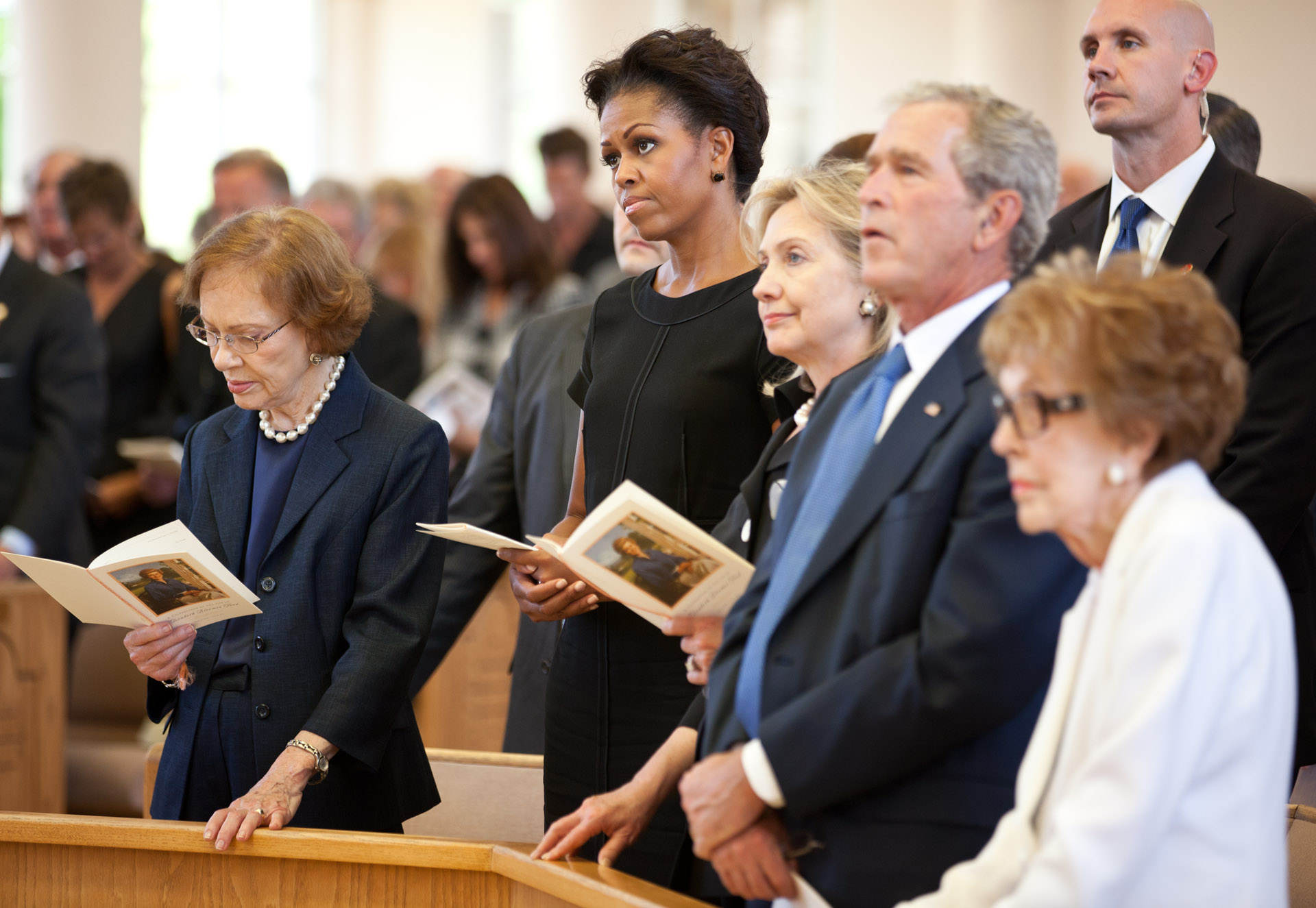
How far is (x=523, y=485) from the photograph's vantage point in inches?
126

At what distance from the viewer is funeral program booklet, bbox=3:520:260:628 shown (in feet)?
7.07

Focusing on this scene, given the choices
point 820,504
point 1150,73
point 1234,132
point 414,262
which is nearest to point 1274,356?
point 1150,73

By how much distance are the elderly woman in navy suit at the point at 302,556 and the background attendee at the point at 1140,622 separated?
3.65ft

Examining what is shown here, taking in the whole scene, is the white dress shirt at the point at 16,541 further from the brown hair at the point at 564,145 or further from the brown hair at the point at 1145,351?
the brown hair at the point at 1145,351

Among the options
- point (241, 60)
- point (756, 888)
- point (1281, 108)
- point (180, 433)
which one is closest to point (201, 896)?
point (756, 888)

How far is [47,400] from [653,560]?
3.39 meters

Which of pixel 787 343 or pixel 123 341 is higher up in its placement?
pixel 787 343

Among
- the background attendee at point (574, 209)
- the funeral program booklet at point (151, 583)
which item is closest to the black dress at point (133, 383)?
the background attendee at point (574, 209)

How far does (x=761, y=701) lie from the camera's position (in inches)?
70.9

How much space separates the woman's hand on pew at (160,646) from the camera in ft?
7.57

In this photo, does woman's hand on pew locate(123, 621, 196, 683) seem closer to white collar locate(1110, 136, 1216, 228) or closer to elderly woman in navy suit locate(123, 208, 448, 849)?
elderly woman in navy suit locate(123, 208, 448, 849)

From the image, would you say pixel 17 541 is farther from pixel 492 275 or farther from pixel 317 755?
pixel 317 755

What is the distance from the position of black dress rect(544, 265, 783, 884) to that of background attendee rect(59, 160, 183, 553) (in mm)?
3320

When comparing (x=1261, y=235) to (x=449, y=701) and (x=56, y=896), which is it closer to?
(x=56, y=896)
